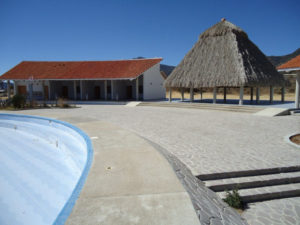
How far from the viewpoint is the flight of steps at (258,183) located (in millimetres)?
4155

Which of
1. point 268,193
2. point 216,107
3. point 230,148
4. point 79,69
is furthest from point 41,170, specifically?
point 79,69

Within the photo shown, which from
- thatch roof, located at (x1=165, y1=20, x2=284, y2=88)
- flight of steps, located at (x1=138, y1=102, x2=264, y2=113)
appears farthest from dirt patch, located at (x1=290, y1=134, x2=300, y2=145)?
thatch roof, located at (x1=165, y1=20, x2=284, y2=88)

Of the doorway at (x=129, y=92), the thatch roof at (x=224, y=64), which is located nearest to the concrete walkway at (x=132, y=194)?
the thatch roof at (x=224, y=64)

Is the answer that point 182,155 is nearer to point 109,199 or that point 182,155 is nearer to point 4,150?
point 109,199

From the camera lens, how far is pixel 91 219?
262 cm

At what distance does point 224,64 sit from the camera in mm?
17672

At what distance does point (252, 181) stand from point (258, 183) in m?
0.15

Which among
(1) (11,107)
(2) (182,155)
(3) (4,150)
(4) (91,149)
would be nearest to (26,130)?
(3) (4,150)

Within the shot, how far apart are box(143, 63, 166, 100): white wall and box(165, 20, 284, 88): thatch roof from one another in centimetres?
492

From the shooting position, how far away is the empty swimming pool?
199 inches

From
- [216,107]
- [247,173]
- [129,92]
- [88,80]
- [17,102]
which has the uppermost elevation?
[88,80]

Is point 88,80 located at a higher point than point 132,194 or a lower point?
higher

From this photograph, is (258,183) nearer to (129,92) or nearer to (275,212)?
(275,212)

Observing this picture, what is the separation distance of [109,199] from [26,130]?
1198 cm
